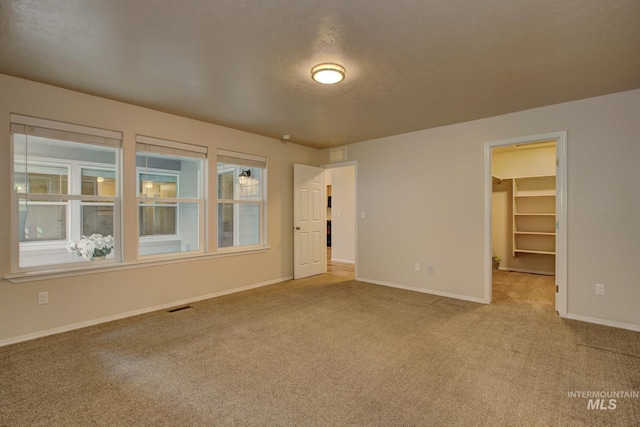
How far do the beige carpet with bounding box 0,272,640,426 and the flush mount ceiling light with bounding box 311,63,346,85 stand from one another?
7.86ft

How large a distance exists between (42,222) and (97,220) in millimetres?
463

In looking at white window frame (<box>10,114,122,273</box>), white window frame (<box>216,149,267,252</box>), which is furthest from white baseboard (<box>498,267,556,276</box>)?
white window frame (<box>10,114,122,273</box>)

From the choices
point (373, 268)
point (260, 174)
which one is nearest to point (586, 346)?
point (373, 268)

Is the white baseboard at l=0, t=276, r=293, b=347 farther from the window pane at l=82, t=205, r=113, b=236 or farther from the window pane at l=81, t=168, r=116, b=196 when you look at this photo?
the window pane at l=81, t=168, r=116, b=196

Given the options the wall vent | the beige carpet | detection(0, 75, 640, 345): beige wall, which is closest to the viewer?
the beige carpet

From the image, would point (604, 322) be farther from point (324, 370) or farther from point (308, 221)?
point (308, 221)

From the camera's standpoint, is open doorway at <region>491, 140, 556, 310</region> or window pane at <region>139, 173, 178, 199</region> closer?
window pane at <region>139, 173, 178, 199</region>

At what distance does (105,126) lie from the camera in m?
3.38

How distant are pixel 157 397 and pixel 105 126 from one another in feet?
9.44

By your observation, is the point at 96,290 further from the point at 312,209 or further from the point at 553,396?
the point at 553,396

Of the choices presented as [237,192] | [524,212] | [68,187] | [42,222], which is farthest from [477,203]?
[42,222]

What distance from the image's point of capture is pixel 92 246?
3410mm

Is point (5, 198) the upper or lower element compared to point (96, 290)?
upper

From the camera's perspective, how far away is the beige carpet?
72.9 inches
